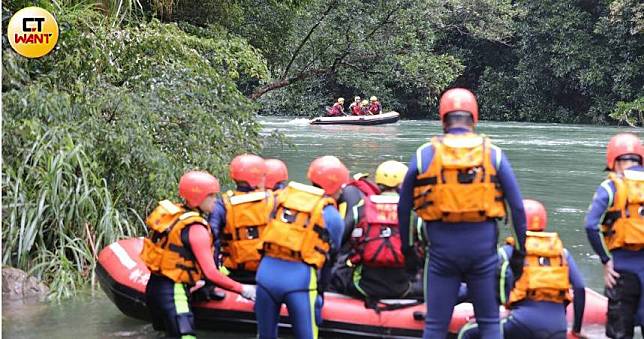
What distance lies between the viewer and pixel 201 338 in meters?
5.56

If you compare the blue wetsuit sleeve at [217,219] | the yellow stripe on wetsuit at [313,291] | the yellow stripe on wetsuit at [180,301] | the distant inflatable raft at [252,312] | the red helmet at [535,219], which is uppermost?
the red helmet at [535,219]

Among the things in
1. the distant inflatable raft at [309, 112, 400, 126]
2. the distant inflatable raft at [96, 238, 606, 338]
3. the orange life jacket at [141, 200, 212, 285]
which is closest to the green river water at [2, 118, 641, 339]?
the distant inflatable raft at [96, 238, 606, 338]

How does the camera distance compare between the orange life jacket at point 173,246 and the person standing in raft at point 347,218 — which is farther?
the person standing in raft at point 347,218

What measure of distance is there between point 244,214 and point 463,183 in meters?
1.74

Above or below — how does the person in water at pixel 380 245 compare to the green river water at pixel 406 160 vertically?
above

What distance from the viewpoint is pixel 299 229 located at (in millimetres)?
4227

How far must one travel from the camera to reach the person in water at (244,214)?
507 cm

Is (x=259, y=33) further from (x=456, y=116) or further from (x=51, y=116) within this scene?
(x=456, y=116)

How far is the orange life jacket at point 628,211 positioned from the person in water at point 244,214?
1873 millimetres

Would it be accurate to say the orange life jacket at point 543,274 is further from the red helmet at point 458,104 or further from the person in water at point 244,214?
the person in water at point 244,214

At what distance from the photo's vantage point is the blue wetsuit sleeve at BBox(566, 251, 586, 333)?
4.64m

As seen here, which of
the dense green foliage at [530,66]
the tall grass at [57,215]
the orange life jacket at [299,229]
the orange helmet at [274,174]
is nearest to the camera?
the orange life jacket at [299,229]

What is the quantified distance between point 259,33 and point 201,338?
11405mm

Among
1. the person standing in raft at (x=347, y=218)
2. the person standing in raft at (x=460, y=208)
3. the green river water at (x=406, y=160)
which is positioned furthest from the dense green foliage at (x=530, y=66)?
the person standing in raft at (x=460, y=208)
